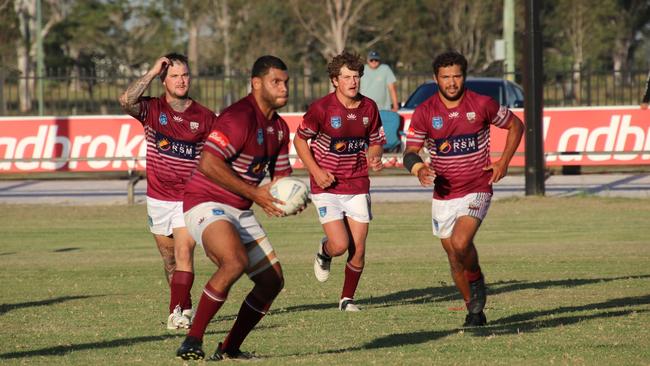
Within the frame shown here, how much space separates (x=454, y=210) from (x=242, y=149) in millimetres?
2697

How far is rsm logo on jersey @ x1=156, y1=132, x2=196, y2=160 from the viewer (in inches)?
421

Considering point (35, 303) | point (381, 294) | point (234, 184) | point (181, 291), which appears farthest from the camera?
point (381, 294)

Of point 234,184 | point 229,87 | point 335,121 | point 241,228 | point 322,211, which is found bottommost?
point 229,87

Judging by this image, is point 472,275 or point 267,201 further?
point 472,275

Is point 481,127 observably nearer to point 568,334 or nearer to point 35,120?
point 568,334

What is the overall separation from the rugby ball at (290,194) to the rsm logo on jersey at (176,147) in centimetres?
244

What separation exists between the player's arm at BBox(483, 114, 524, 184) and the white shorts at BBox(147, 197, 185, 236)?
2556 mm

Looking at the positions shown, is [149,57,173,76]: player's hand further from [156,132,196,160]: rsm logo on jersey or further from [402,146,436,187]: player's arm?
[402,146,436,187]: player's arm

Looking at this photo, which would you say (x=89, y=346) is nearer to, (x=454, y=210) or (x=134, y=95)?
(x=134, y=95)

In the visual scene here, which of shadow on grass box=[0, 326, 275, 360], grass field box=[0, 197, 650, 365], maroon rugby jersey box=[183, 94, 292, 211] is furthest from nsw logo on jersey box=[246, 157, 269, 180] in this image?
shadow on grass box=[0, 326, 275, 360]

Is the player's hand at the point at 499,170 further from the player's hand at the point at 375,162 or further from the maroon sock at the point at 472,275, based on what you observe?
the player's hand at the point at 375,162

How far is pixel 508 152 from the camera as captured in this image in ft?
33.9

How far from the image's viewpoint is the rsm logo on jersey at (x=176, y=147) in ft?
35.1

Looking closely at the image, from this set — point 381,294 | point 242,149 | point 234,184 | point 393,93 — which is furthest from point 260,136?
point 393,93
